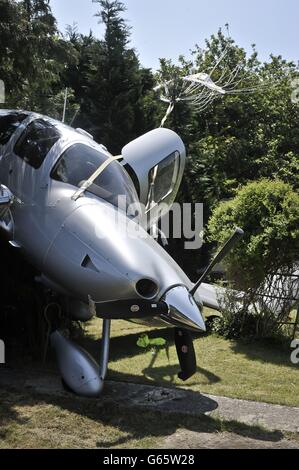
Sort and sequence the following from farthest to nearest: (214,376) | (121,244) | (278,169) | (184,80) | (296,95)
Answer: (278,169) < (296,95) < (184,80) < (214,376) < (121,244)

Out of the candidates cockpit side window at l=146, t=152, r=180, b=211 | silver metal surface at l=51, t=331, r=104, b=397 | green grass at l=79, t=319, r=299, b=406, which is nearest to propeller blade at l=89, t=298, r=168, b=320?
silver metal surface at l=51, t=331, r=104, b=397

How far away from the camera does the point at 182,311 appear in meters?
6.78

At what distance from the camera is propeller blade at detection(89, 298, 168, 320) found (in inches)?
270

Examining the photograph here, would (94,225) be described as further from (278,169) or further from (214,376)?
(278,169)

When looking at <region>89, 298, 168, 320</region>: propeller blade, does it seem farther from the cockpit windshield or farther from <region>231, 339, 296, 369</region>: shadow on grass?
<region>231, 339, 296, 369</region>: shadow on grass

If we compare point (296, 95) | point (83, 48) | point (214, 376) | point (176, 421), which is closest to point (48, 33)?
point (214, 376)

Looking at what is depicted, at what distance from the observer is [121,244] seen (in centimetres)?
726

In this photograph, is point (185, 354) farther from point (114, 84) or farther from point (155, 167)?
point (114, 84)

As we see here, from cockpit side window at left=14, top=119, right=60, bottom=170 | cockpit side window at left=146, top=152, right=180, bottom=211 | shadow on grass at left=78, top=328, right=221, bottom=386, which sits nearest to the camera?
shadow on grass at left=78, top=328, right=221, bottom=386

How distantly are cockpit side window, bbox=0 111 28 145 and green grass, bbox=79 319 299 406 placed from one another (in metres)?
3.90

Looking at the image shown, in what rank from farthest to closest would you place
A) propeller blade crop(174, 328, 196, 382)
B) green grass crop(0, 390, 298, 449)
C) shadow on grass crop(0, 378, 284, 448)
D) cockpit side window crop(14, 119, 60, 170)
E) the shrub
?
the shrub, cockpit side window crop(14, 119, 60, 170), propeller blade crop(174, 328, 196, 382), shadow on grass crop(0, 378, 284, 448), green grass crop(0, 390, 298, 449)

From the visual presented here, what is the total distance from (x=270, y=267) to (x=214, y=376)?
109 inches

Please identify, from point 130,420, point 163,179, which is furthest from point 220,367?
point 163,179

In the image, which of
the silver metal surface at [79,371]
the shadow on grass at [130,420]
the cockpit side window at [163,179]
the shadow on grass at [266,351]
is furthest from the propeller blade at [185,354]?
the cockpit side window at [163,179]
